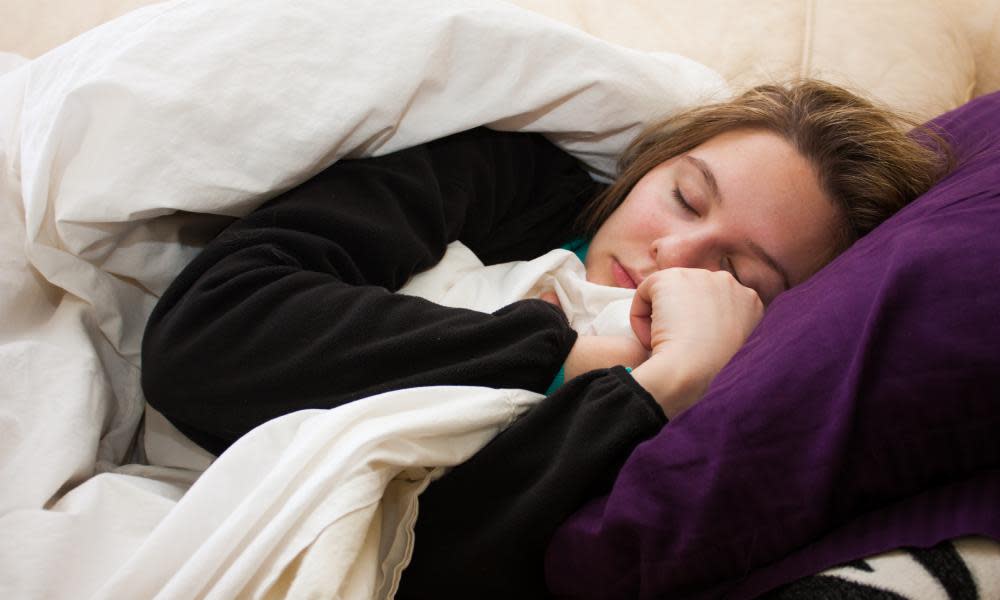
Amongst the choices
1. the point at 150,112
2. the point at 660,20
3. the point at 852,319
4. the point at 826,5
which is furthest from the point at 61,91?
the point at 826,5

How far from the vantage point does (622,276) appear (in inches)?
31.7

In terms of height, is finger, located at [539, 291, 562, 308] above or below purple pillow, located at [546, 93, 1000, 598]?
below

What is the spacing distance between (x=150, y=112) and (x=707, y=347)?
47 cm

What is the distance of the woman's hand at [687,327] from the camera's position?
0.59 m

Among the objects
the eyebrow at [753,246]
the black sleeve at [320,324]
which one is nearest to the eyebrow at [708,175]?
the eyebrow at [753,246]

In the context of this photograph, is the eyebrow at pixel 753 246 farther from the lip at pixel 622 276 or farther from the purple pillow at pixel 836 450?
the purple pillow at pixel 836 450

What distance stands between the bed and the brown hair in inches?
1.4

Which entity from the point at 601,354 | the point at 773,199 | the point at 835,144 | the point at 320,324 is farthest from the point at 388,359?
the point at 835,144

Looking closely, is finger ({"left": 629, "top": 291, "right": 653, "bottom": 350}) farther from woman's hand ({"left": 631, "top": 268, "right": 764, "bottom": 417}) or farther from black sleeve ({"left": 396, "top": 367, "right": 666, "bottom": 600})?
black sleeve ({"left": 396, "top": 367, "right": 666, "bottom": 600})

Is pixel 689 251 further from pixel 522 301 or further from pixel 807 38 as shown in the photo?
pixel 807 38

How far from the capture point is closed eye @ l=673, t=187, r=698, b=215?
0.79m

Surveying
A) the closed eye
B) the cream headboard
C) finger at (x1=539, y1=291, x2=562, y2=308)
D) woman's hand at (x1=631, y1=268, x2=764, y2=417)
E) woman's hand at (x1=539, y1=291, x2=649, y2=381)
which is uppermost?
the cream headboard

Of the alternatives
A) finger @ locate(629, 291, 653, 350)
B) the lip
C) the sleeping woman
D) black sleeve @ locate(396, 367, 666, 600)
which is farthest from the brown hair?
black sleeve @ locate(396, 367, 666, 600)

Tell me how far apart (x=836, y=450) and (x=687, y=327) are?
8.3 inches
